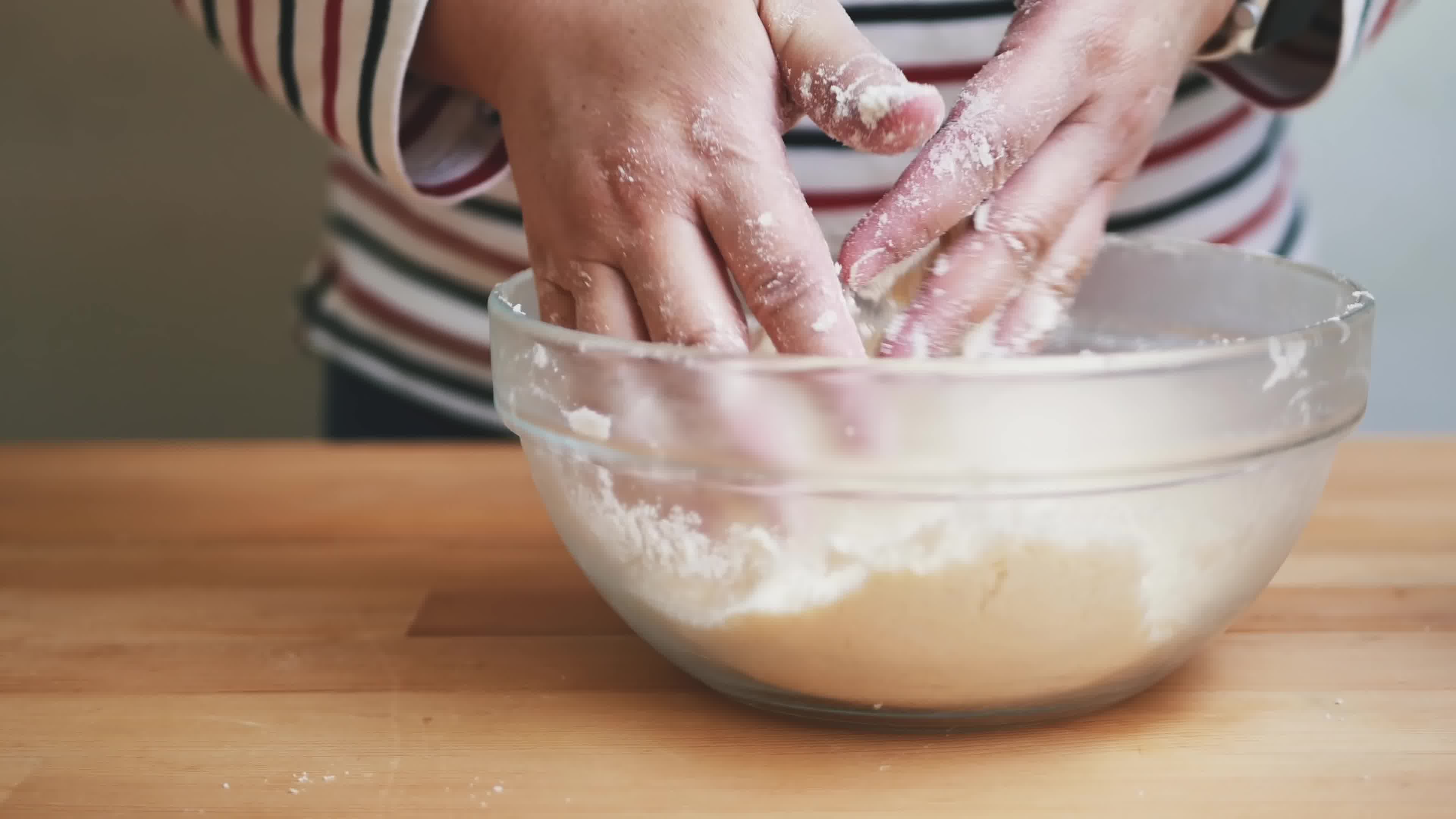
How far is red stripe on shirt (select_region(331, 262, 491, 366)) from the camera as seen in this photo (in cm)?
86

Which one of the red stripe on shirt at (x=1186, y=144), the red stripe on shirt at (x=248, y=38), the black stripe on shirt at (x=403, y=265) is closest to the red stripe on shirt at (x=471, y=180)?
the red stripe on shirt at (x=248, y=38)

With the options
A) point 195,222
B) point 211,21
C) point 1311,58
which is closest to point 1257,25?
point 1311,58

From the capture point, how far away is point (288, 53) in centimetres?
59

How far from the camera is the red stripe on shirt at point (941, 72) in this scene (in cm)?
72

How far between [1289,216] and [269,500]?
2.43ft

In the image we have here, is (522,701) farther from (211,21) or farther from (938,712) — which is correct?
(211,21)

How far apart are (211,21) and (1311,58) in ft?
1.94

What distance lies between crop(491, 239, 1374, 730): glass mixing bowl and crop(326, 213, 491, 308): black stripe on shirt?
1.39 feet

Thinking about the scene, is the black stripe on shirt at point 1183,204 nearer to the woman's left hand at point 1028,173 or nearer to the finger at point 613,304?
the woman's left hand at point 1028,173

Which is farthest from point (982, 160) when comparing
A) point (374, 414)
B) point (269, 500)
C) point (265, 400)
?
point (265, 400)

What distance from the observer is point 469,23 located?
1.67ft

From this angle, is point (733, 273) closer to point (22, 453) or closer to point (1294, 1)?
point (1294, 1)

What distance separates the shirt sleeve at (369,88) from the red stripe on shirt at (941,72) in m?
0.26

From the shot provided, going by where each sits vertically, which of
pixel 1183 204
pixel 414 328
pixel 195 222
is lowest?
pixel 195 222
